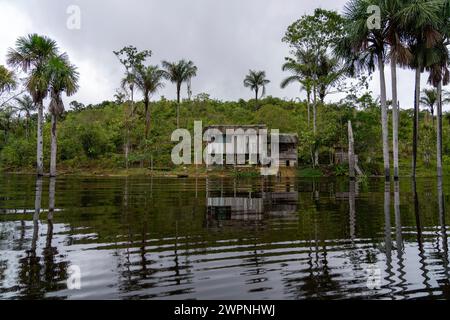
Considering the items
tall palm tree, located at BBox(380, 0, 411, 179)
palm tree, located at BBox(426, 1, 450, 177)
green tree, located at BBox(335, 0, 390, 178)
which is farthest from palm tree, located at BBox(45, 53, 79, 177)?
palm tree, located at BBox(426, 1, 450, 177)

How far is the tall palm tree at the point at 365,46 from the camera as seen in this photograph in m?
27.2

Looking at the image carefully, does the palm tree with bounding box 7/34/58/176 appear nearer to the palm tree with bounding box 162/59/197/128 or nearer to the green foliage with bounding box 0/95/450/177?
the green foliage with bounding box 0/95/450/177

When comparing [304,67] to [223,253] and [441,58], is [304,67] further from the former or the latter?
[223,253]

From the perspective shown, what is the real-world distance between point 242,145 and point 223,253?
3753cm

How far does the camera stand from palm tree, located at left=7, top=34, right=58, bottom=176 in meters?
33.8

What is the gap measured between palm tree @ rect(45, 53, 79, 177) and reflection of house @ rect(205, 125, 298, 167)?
49.4 ft

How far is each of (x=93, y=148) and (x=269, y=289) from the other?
45.8 m

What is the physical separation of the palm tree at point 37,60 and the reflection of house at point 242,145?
16475 millimetres

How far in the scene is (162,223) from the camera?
9789 mm

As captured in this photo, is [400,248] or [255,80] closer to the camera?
[400,248]

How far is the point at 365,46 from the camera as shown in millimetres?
27922

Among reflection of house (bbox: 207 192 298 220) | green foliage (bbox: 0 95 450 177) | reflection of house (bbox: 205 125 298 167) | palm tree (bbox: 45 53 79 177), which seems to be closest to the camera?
reflection of house (bbox: 207 192 298 220)

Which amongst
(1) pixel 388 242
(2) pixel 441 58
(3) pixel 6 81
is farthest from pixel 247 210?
(2) pixel 441 58
